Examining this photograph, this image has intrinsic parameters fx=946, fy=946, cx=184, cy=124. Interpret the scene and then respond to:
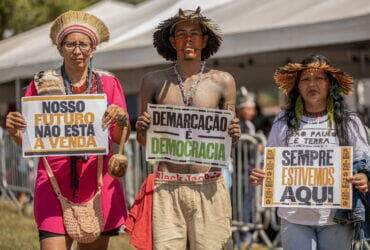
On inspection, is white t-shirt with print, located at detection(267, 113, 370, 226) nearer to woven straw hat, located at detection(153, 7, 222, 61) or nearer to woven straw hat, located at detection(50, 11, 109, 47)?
woven straw hat, located at detection(153, 7, 222, 61)

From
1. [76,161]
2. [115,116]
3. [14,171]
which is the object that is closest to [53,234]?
[76,161]

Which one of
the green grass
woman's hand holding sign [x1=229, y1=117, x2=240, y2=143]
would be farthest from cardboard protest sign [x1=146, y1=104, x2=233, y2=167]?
the green grass

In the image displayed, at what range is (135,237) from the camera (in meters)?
5.47

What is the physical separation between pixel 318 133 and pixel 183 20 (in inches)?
40.8

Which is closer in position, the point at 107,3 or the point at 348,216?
the point at 348,216

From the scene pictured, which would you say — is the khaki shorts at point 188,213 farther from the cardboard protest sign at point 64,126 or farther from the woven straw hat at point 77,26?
the woven straw hat at point 77,26

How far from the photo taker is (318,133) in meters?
5.59

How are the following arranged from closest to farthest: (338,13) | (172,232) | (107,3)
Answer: (172,232)
(338,13)
(107,3)

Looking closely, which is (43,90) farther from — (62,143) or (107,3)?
(107,3)

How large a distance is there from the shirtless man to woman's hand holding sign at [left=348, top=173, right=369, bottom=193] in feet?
2.35

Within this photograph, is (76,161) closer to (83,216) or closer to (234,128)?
(83,216)

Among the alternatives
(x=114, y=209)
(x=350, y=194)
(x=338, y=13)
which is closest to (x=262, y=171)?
(x=350, y=194)

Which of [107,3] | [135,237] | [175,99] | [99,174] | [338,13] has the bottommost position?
[135,237]

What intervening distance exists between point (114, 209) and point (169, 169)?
0.51 m
